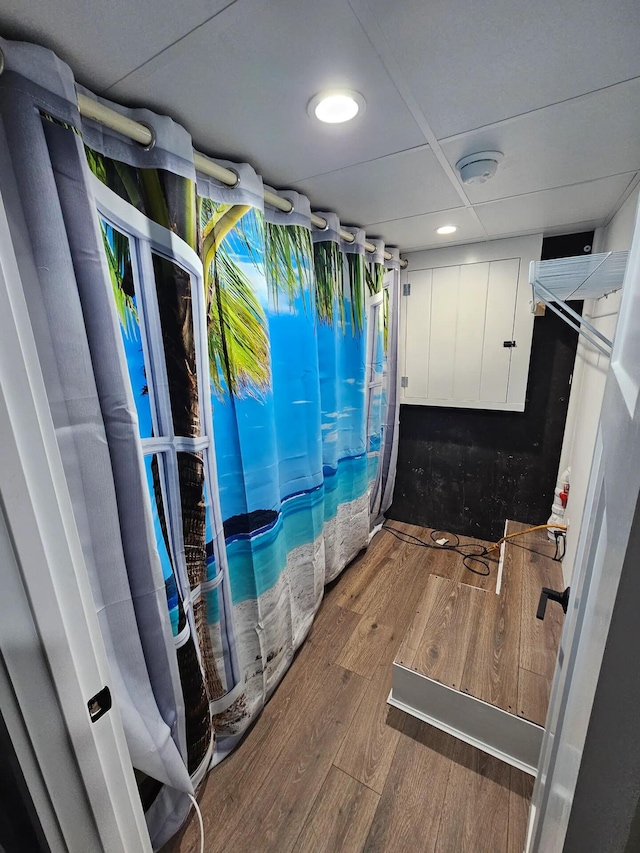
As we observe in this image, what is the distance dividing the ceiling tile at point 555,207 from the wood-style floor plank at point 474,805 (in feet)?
7.06

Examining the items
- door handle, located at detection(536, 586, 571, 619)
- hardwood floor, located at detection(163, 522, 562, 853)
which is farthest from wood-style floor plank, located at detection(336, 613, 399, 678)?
door handle, located at detection(536, 586, 571, 619)

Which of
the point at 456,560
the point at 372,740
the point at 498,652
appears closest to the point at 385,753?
the point at 372,740

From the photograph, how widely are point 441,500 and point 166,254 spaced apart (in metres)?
2.33

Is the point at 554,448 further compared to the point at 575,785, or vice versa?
the point at 554,448

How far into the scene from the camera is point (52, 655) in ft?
1.65

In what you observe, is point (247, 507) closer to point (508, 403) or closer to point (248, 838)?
point (248, 838)

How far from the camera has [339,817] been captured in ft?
3.49

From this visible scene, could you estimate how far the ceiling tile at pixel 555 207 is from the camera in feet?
4.22

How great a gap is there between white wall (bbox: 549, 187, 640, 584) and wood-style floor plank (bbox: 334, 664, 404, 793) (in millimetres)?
949

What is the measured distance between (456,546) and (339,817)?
165cm

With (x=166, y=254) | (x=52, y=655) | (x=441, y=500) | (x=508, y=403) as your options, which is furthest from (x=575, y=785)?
(x=441, y=500)

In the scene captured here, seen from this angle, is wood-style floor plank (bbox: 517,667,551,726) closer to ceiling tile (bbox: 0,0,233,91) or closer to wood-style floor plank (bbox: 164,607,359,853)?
wood-style floor plank (bbox: 164,607,359,853)

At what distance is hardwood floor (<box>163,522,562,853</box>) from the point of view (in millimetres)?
1029

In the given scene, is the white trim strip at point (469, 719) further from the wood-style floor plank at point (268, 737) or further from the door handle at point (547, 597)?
the door handle at point (547, 597)
